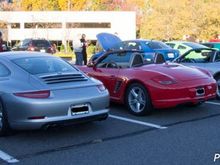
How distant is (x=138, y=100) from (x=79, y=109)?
202cm

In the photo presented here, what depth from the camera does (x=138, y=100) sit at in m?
8.30

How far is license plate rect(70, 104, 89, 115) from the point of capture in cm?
645

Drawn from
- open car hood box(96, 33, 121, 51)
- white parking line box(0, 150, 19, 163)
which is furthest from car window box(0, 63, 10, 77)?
open car hood box(96, 33, 121, 51)

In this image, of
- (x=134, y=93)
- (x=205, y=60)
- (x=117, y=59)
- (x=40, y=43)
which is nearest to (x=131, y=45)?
(x=205, y=60)

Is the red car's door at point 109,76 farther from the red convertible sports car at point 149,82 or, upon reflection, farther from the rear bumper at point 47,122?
the rear bumper at point 47,122

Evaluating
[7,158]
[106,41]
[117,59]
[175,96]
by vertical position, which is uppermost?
[117,59]

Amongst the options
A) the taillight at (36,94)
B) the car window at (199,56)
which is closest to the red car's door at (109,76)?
the taillight at (36,94)

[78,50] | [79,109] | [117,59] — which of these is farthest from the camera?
[78,50]

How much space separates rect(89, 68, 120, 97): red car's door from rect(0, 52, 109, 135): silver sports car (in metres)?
1.70

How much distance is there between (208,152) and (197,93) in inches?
97.0

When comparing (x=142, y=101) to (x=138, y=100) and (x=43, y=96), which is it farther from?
(x=43, y=96)

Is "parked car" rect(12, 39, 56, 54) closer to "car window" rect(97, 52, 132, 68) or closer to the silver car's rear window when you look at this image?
"car window" rect(97, 52, 132, 68)

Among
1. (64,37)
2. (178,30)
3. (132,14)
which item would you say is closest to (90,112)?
(178,30)

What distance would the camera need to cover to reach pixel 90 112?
262 inches
